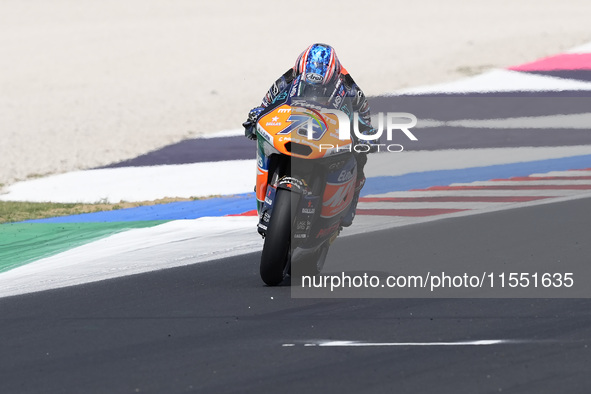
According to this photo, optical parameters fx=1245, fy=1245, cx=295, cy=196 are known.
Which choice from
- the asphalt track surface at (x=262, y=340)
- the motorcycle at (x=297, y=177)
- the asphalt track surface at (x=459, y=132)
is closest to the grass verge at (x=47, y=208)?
the asphalt track surface at (x=459, y=132)

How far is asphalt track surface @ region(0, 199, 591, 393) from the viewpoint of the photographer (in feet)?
18.9

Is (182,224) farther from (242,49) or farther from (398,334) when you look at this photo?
(242,49)

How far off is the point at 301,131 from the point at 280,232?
2.19 feet

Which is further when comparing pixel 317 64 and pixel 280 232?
pixel 317 64

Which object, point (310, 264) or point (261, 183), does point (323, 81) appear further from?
point (310, 264)

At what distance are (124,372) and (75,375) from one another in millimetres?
236

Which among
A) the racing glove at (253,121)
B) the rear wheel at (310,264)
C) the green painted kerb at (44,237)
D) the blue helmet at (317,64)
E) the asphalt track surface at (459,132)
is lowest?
the asphalt track surface at (459,132)

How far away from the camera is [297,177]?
799cm

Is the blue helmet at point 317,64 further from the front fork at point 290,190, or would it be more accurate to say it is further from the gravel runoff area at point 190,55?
the gravel runoff area at point 190,55

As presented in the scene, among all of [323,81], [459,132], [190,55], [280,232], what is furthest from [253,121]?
[190,55]

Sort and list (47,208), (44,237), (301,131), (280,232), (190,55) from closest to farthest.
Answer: (280,232) → (301,131) → (44,237) → (47,208) → (190,55)

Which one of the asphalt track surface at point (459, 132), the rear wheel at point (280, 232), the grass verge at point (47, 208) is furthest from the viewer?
the asphalt track surface at point (459, 132)

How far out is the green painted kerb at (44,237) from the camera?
419 inches

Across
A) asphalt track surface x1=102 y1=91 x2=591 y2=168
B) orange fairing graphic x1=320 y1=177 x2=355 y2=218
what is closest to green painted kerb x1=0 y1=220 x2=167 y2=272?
orange fairing graphic x1=320 y1=177 x2=355 y2=218
